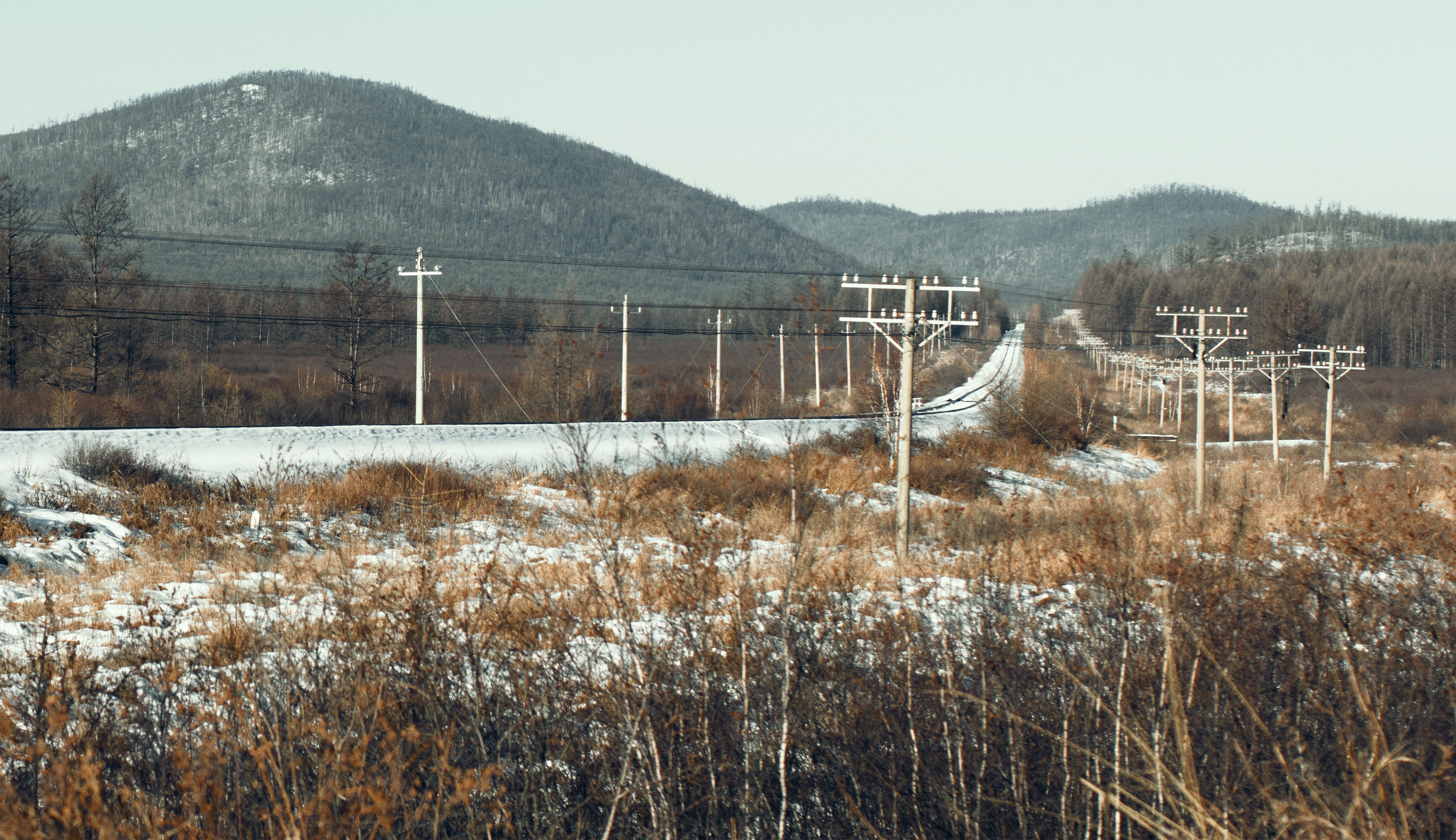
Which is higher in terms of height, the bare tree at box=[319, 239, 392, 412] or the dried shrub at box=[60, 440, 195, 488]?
the bare tree at box=[319, 239, 392, 412]

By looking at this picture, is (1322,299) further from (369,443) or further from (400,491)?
(400,491)

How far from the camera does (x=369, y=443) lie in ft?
64.7

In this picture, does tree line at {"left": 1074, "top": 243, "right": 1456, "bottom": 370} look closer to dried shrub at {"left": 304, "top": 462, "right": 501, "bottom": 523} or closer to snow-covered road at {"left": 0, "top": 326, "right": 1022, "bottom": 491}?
snow-covered road at {"left": 0, "top": 326, "right": 1022, "bottom": 491}

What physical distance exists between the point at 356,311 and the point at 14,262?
12055mm

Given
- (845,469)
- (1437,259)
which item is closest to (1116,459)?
(845,469)

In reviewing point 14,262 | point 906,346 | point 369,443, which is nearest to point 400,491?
point 369,443

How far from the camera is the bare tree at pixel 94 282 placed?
36469 mm

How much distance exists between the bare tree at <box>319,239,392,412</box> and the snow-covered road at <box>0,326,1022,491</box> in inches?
774

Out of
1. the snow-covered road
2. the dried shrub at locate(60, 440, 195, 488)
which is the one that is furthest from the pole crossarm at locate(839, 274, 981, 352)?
the dried shrub at locate(60, 440, 195, 488)

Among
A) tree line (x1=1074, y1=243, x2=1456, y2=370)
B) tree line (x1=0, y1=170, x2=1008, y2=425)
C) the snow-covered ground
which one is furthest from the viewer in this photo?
tree line (x1=1074, y1=243, x2=1456, y2=370)

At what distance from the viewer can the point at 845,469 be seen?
22797 millimetres

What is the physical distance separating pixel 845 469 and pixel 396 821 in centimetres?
1928

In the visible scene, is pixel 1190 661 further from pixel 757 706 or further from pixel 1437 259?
pixel 1437 259

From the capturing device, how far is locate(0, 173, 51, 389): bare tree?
35.3 m
